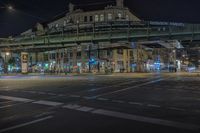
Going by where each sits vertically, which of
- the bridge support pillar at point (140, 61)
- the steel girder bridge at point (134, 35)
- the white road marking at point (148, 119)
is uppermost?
the steel girder bridge at point (134, 35)

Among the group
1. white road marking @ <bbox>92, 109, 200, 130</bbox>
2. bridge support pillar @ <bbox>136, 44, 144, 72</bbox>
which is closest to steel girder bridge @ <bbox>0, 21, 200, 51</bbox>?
white road marking @ <bbox>92, 109, 200, 130</bbox>

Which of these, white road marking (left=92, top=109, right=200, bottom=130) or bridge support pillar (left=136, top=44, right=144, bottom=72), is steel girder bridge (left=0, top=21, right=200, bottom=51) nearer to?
white road marking (left=92, top=109, right=200, bottom=130)

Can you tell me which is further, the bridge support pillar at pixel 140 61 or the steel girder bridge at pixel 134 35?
the bridge support pillar at pixel 140 61

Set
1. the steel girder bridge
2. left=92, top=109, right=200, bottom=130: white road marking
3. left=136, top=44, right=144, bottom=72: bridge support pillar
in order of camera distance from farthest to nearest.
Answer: left=136, top=44, right=144, bottom=72: bridge support pillar
the steel girder bridge
left=92, top=109, right=200, bottom=130: white road marking

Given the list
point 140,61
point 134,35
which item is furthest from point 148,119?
point 140,61

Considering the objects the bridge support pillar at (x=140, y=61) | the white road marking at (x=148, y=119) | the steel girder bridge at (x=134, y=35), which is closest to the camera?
the white road marking at (x=148, y=119)

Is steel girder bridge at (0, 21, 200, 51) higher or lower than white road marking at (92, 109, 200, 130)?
higher

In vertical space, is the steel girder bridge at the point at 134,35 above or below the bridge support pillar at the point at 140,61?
above

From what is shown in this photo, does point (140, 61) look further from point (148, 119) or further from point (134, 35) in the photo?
point (148, 119)

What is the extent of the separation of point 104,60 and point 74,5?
35.4 meters

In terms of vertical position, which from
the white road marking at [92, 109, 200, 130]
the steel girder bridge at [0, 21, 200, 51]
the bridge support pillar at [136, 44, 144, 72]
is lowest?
the white road marking at [92, 109, 200, 130]

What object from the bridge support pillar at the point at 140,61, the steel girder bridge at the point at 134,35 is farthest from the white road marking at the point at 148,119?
the bridge support pillar at the point at 140,61

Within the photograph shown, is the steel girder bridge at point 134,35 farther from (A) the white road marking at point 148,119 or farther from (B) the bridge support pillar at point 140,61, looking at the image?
(B) the bridge support pillar at point 140,61

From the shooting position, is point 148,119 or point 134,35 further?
point 134,35
